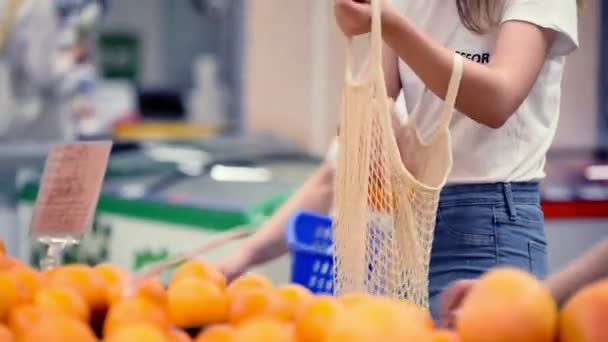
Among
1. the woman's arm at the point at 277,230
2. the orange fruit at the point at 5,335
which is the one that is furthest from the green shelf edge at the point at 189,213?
the orange fruit at the point at 5,335

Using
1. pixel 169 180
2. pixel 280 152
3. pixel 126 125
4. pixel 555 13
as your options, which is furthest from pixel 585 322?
pixel 126 125

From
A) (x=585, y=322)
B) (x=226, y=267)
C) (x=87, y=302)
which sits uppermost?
(x=585, y=322)

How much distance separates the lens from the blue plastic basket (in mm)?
1493

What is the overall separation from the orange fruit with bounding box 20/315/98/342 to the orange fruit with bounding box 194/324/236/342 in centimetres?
9

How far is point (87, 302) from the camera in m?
0.95

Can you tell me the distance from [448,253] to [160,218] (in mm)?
1537

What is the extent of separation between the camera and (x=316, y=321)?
0.77 meters

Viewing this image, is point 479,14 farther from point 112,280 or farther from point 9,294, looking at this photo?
point 9,294

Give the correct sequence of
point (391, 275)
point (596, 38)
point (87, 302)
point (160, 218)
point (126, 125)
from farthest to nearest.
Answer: point (126, 125) → point (596, 38) → point (160, 218) → point (391, 275) → point (87, 302)

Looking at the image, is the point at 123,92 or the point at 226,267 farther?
the point at 123,92

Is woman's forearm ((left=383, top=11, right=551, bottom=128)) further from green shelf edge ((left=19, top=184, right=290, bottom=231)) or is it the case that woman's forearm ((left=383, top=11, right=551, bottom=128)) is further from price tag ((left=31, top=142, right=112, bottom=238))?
green shelf edge ((left=19, top=184, right=290, bottom=231))

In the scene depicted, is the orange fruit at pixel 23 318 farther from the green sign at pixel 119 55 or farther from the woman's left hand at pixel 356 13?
the green sign at pixel 119 55

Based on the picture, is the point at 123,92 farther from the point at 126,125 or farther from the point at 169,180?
the point at 169,180

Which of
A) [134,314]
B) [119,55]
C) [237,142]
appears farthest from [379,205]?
[119,55]
